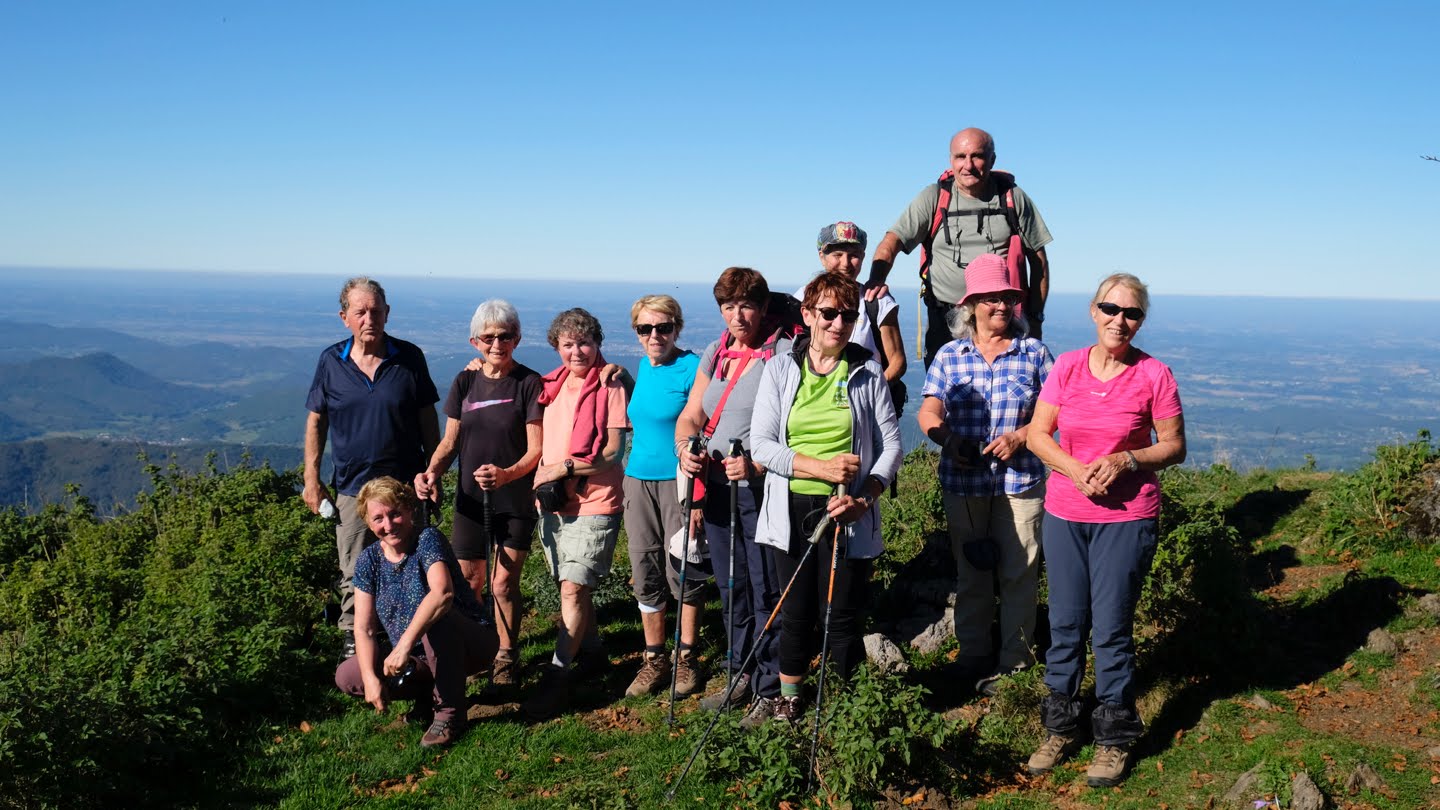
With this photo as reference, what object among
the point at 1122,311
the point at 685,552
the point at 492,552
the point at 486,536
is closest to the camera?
the point at 1122,311

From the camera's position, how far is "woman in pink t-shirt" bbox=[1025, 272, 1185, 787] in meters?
4.39

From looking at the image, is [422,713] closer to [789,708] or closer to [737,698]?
[737,698]

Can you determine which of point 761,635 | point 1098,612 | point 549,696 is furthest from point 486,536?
Result: point 1098,612

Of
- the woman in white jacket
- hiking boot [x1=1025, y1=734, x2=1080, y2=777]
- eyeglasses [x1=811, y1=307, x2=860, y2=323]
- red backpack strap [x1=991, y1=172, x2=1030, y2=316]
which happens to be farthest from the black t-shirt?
hiking boot [x1=1025, y1=734, x2=1080, y2=777]

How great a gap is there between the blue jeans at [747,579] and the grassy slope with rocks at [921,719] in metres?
0.41

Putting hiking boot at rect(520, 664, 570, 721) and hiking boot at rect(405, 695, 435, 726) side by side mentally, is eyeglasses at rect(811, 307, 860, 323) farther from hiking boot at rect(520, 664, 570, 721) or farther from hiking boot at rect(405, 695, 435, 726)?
hiking boot at rect(405, 695, 435, 726)

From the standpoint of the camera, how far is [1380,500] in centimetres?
767

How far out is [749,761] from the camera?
4.88 meters

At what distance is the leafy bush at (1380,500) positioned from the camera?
7.46 metres

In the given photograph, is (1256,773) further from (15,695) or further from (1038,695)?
(15,695)

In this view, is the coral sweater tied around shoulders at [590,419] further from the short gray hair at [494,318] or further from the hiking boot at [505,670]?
the hiking boot at [505,670]

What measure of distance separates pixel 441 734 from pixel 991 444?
144 inches

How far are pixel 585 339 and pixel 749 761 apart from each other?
2.69 meters

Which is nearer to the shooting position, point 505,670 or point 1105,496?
point 1105,496
